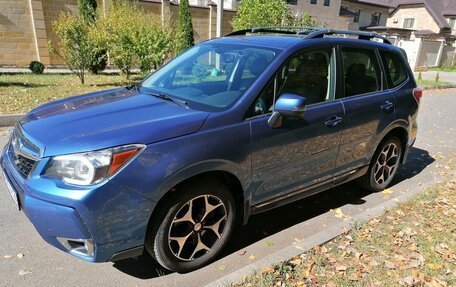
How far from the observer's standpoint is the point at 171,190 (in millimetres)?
2816

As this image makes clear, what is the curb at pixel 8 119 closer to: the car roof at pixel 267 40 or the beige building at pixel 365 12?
the car roof at pixel 267 40

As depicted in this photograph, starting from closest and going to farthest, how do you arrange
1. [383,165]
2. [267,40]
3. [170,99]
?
[170,99], [267,40], [383,165]

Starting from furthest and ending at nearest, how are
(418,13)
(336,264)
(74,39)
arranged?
(418,13) → (74,39) → (336,264)

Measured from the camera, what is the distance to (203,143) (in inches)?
113

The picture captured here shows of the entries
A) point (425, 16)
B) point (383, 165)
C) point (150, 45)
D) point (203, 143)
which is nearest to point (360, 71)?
point (383, 165)

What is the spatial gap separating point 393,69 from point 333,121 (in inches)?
59.2

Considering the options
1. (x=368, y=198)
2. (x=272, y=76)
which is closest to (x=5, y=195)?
(x=272, y=76)

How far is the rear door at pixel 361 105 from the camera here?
4008 millimetres

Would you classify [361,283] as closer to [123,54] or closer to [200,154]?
[200,154]

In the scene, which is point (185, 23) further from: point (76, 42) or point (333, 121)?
point (333, 121)

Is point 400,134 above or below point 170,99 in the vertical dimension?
below

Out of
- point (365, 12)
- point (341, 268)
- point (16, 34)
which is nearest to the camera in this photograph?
point (341, 268)

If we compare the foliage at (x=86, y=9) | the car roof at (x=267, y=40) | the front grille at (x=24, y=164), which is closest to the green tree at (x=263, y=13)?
the foliage at (x=86, y=9)

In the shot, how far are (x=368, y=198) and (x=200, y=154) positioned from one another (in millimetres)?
2897
